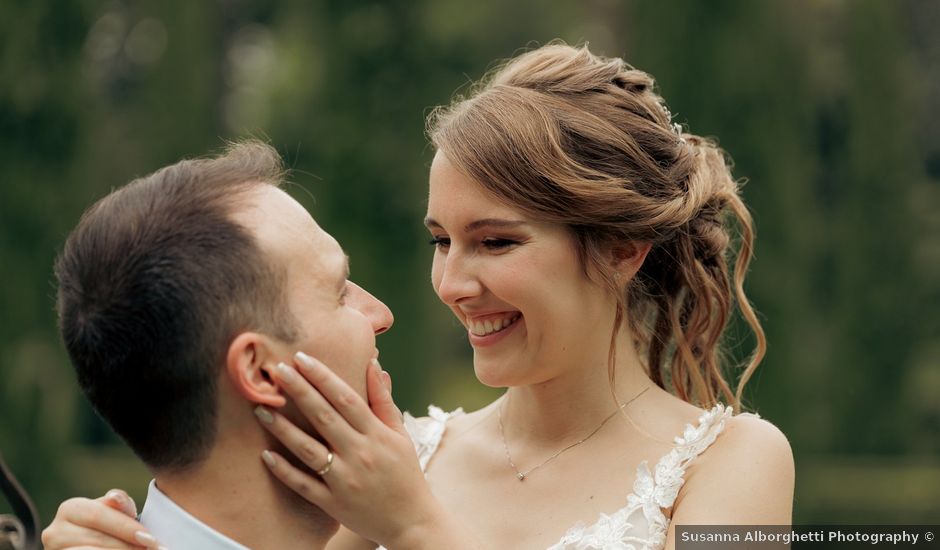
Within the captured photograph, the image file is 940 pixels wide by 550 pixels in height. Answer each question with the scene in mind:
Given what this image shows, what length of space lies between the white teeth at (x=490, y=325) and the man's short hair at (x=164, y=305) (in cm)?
108

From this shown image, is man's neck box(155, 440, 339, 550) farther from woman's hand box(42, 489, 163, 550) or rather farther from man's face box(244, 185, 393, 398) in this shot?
man's face box(244, 185, 393, 398)

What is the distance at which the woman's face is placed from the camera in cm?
365

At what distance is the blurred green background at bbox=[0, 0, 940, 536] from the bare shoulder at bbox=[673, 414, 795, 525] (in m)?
7.04

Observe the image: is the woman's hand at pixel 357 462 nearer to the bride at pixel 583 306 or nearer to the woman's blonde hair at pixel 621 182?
the bride at pixel 583 306

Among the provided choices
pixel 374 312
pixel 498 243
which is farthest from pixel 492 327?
pixel 374 312

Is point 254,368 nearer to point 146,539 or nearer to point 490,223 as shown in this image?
point 146,539

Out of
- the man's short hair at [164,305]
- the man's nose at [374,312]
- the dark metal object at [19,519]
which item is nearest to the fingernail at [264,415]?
the man's short hair at [164,305]

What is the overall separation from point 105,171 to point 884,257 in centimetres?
856

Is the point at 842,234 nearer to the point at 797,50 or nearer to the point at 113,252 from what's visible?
the point at 797,50

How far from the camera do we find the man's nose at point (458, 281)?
12.1ft

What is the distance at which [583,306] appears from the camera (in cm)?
379

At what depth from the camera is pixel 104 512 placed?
9.16ft

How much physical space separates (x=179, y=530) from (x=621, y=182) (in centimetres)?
180

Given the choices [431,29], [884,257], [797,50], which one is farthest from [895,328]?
[431,29]
